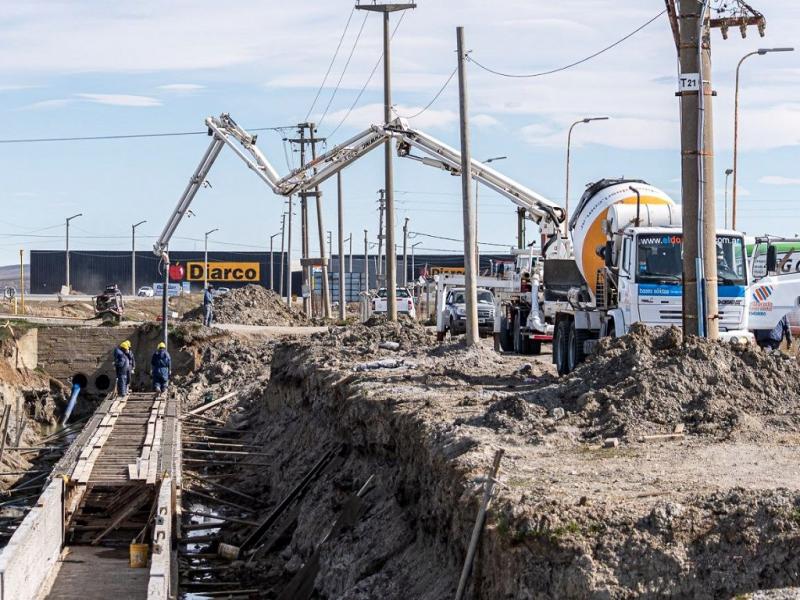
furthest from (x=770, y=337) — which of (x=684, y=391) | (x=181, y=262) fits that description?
(x=181, y=262)

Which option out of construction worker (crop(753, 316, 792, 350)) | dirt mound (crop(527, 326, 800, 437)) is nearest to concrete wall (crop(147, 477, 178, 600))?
dirt mound (crop(527, 326, 800, 437))

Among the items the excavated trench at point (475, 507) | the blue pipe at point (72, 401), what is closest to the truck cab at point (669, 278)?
the excavated trench at point (475, 507)

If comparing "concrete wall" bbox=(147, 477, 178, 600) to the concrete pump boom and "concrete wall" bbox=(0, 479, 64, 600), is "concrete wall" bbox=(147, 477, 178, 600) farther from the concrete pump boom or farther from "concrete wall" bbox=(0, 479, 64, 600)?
the concrete pump boom

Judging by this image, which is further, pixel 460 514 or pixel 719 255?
pixel 719 255

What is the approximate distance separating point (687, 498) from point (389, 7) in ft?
89.9

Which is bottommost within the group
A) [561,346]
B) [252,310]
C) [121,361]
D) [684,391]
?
[121,361]

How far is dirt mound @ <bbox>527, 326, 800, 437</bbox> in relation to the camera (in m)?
13.0

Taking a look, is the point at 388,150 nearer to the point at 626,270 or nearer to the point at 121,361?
the point at 121,361

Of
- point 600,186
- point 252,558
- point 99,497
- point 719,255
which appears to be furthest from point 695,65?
point 99,497

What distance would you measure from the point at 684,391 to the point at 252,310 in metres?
41.9

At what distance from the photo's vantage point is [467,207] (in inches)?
915

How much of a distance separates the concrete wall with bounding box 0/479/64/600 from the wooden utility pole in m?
8.47

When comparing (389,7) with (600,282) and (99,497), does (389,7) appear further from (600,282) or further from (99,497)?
(99,497)

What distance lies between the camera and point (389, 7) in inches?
1364
